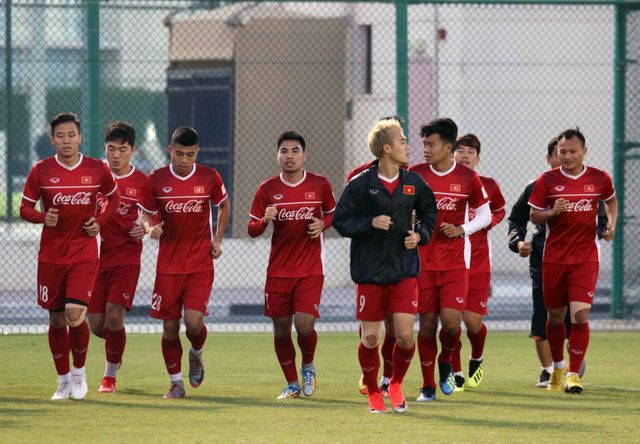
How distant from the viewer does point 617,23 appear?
17.1 metres

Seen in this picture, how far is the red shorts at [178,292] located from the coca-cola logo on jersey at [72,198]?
78 cm

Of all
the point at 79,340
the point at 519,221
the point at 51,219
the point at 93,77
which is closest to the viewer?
the point at 51,219

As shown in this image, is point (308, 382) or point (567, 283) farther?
point (567, 283)

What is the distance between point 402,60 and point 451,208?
5.79 metres

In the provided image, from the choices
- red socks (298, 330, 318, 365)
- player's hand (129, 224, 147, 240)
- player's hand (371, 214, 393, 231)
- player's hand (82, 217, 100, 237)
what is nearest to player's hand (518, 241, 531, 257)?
red socks (298, 330, 318, 365)

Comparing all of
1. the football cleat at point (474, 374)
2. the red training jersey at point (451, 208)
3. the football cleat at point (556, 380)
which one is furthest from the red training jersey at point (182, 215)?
the football cleat at point (556, 380)

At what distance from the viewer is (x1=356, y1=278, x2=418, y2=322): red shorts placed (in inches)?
384

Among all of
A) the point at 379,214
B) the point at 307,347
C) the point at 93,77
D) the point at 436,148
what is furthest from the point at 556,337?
the point at 93,77

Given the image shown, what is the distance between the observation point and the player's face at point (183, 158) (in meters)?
10.8

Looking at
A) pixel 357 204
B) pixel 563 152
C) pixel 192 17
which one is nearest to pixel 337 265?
pixel 192 17

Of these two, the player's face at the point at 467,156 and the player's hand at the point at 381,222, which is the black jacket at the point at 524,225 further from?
the player's hand at the point at 381,222

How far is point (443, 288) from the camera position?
35.4 ft

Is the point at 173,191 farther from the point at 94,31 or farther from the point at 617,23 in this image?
the point at 617,23

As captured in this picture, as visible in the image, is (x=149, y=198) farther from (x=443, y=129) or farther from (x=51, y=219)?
(x=443, y=129)
